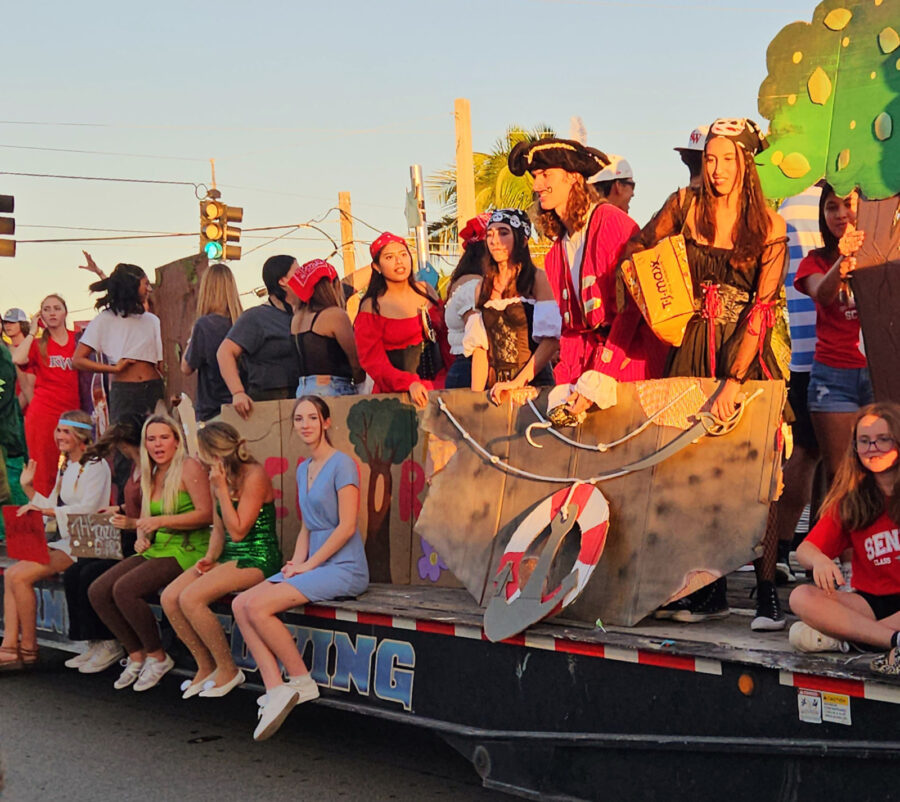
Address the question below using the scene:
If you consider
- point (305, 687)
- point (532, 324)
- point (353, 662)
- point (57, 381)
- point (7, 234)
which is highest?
point (7, 234)

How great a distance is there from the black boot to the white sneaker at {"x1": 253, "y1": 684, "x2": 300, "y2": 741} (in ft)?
7.15

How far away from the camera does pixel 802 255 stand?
5.68 m

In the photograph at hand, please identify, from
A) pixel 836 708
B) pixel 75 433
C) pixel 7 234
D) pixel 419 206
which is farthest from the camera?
pixel 419 206

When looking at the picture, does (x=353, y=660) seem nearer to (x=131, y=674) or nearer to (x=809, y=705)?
(x=131, y=674)

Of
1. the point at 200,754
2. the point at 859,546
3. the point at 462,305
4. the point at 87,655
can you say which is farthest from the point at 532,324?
the point at 87,655

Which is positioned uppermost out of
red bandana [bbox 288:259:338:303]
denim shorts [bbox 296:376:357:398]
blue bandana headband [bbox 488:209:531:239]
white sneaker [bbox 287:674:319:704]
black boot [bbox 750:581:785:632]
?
blue bandana headband [bbox 488:209:531:239]

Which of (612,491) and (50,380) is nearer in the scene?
(612,491)

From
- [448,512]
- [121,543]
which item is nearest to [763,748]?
[448,512]

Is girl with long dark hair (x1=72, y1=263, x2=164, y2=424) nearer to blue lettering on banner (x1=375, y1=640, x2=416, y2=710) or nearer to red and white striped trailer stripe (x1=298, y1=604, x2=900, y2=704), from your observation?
red and white striped trailer stripe (x1=298, y1=604, x2=900, y2=704)

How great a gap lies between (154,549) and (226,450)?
36.0 inches

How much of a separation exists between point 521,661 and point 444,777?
4.40ft

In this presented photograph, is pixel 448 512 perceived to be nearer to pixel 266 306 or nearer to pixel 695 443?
pixel 695 443

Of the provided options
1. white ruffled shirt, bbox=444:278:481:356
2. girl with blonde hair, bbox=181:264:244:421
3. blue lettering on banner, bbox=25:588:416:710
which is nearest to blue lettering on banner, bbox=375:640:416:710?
blue lettering on banner, bbox=25:588:416:710

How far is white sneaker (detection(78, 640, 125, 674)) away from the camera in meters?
7.14
